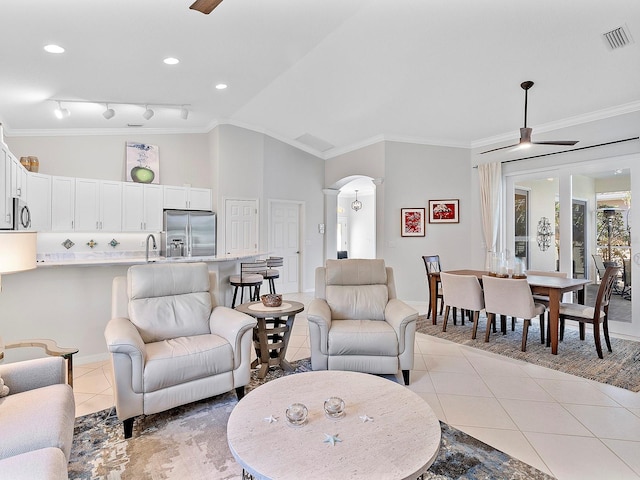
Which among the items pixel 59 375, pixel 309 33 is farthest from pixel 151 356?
pixel 309 33

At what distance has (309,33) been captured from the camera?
3.53 m

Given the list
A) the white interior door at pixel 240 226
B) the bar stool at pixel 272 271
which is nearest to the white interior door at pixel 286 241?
the white interior door at pixel 240 226

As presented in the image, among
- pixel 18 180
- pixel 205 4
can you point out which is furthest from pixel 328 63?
pixel 18 180

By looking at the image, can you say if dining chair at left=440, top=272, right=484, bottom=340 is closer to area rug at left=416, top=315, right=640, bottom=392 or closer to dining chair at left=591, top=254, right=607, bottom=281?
area rug at left=416, top=315, right=640, bottom=392

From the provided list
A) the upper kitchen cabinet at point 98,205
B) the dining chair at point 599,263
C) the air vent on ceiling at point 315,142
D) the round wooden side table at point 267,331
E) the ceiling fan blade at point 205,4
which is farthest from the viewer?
the air vent on ceiling at point 315,142

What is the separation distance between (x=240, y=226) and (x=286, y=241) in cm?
116

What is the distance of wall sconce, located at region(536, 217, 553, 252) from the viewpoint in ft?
17.1

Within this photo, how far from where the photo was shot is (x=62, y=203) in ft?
17.0

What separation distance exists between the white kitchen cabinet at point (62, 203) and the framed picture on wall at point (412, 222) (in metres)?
5.26

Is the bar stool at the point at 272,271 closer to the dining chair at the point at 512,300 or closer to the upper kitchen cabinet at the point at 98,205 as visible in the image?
the upper kitchen cabinet at the point at 98,205

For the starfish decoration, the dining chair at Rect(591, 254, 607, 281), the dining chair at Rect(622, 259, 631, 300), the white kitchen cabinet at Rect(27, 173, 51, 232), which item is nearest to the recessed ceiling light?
the white kitchen cabinet at Rect(27, 173, 51, 232)

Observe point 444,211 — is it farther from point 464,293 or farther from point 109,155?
point 109,155

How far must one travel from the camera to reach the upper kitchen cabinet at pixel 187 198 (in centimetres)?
595

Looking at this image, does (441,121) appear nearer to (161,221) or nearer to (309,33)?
(309,33)
